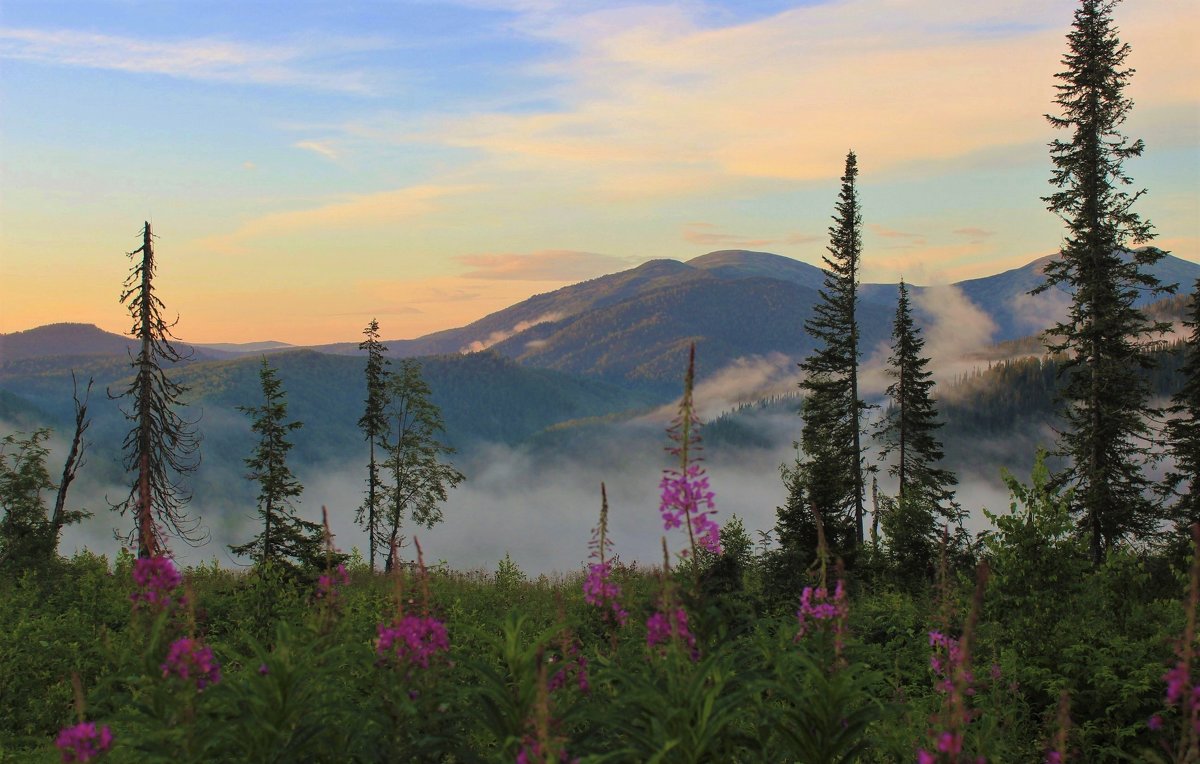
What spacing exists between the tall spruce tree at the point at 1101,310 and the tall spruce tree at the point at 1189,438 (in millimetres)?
2689

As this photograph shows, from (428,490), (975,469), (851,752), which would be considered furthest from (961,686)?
(975,469)

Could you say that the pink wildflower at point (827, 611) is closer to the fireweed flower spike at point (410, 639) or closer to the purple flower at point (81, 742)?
the fireweed flower spike at point (410, 639)

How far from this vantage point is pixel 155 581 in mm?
5695

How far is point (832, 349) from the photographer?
119ft

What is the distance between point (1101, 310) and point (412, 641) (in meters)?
28.5

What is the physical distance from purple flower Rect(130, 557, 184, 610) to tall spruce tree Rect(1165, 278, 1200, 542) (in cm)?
3202

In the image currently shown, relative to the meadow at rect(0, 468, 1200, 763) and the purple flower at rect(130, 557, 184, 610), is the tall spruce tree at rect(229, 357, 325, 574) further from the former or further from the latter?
the purple flower at rect(130, 557, 184, 610)

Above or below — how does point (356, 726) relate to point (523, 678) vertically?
below

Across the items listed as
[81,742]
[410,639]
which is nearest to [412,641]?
[410,639]

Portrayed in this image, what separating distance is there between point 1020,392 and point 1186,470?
138m

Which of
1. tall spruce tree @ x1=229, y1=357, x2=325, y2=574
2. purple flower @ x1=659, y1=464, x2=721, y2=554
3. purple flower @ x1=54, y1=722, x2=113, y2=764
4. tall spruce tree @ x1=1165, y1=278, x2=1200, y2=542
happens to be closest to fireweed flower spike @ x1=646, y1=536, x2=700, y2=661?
purple flower @ x1=659, y1=464, x2=721, y2=554

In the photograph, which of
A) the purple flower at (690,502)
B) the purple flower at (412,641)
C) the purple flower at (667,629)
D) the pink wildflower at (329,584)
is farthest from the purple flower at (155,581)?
the purple flower at (690,502)

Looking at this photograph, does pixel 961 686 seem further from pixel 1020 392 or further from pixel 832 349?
pixel 1020 392

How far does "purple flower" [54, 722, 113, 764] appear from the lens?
14.6 feet
